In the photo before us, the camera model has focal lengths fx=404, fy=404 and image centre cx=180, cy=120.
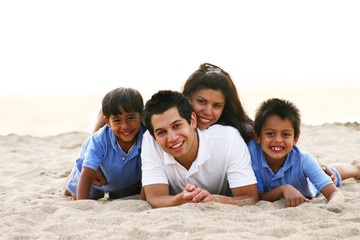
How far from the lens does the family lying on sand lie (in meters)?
3.35

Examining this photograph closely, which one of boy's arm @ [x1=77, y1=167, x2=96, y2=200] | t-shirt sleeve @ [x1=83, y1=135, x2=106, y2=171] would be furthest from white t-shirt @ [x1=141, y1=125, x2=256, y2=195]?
boy's arm @ [x1=77, y1=167, x2=96, y2=200]

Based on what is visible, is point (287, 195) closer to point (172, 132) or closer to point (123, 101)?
point (172, 132)

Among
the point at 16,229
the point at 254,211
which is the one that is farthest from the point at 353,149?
the point at 16,229

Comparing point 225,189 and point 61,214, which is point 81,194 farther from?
point 225,189

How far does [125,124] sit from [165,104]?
512mm

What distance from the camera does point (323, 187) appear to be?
352cm

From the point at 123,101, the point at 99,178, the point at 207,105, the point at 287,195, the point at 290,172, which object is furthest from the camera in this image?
the point at 99,178

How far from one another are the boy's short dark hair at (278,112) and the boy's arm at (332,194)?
53 centimetres

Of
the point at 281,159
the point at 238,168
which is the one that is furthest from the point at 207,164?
the point at 281,159

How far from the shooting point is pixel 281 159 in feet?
12.3

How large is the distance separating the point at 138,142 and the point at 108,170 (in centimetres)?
41

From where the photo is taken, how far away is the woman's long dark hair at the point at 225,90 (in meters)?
3.92

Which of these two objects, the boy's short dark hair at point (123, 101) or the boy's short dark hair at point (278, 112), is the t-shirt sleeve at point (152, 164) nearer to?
the boy's short dark hair at point (123, 101)

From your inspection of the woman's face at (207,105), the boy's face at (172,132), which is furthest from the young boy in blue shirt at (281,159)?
the boy's face at (172,132)
